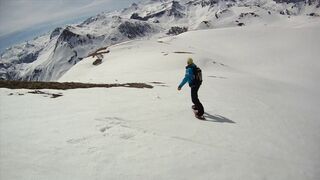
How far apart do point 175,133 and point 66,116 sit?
198 inches

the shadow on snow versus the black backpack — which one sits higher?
the black backpack

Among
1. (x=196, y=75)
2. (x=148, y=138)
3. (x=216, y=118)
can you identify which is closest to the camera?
(x=148, y=138)

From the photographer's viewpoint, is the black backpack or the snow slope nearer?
the snow slope

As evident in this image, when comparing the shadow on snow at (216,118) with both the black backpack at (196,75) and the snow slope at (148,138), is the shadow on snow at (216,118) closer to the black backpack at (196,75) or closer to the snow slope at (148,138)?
the snow slope at (148,138)

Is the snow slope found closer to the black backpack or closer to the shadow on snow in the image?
the shadow on snow

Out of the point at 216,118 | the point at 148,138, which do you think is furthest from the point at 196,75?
the point at 148,138

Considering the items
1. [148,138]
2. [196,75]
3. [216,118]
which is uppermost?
[196,75]

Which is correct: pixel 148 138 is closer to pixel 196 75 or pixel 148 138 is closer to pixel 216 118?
pixel 196 75

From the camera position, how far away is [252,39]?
89312 mm

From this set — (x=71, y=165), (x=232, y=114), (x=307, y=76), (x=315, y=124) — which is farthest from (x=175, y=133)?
(x=307, y=76)

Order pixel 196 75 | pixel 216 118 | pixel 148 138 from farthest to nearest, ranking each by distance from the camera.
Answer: pixel 216 118 → pixel 196 75 → pixel 148 138

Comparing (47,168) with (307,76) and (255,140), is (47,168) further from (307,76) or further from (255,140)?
(307,76)

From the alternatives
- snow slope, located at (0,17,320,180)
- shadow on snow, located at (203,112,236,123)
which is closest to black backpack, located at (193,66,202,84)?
snow slope, located at (0,17,320,180)

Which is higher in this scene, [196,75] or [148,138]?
[196,75]
